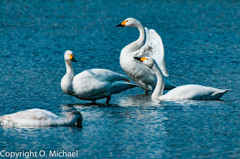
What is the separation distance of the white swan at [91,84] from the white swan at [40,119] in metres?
1.96

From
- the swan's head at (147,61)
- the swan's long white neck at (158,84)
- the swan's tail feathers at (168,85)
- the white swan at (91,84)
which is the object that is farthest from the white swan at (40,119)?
the swan's tail feathers at (168,85)

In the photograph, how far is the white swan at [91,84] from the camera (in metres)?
12.3

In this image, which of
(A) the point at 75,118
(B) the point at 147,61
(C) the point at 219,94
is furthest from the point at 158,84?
(A) the point at 75,118

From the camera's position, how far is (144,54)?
1476 centimetres

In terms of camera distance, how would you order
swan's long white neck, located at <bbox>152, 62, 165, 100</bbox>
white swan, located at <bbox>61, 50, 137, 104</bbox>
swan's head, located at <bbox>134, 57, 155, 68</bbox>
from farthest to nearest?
1. swan's head, located at <bbox>134, 57, 155, 68</bbox>
2. swan's long white neck, located at <bbox>152, 62, 165, 100</bbox>
3. white swan, located at <bbox>61, 50, 137, 104</bbox>

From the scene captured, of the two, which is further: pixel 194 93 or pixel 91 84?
pixel 194 93

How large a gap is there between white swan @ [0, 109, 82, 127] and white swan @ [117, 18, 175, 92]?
4197 mm

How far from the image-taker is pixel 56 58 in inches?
723

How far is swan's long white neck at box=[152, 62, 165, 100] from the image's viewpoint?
13.2 metres

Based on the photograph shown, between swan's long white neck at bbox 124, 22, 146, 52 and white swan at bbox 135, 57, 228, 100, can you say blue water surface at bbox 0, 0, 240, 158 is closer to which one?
white swan at bbox 135, 57, 228, 100

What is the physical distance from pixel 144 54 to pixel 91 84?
2855 millimetres
